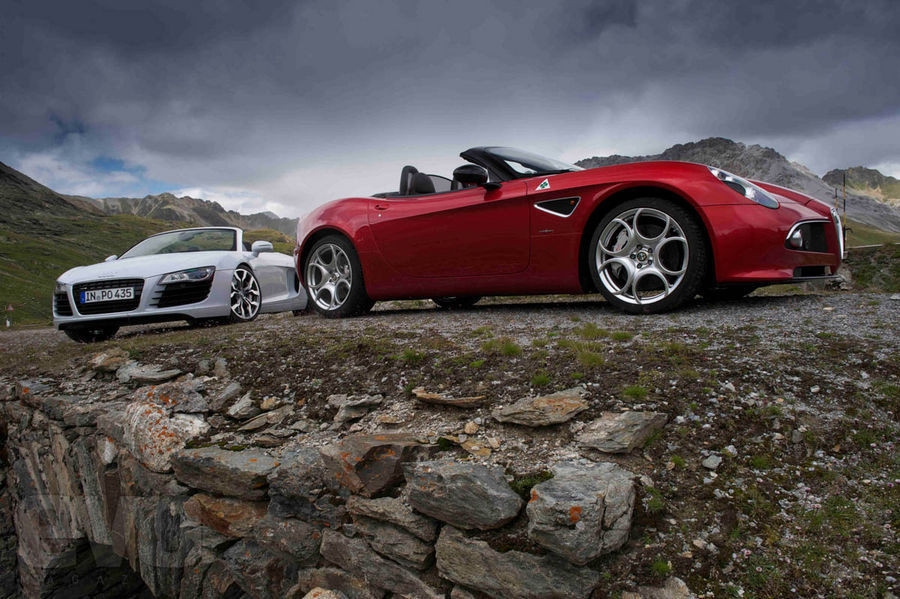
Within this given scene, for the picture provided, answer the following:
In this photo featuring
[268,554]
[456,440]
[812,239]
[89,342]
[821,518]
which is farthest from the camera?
[89,342]

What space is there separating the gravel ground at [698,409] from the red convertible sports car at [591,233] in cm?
32

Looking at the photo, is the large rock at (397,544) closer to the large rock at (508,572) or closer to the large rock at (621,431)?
the large rock at (508,572)

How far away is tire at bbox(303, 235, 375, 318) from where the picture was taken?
564cm

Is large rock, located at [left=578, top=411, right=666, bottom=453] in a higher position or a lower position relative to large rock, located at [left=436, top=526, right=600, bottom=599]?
higher

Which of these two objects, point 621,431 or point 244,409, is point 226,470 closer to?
point 244,409

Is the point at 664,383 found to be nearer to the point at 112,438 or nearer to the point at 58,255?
the point at 112,438

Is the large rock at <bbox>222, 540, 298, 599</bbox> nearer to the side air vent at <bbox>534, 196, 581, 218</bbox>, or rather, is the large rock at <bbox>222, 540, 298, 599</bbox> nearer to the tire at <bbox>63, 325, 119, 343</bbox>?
the side air vent at <bbox>534, 196, 581, 218</bbox>

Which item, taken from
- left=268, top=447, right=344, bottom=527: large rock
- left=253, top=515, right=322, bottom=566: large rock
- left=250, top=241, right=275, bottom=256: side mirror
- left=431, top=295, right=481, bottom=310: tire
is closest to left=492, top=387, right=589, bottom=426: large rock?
left=268, top=447, right=344, bottom=527: large rock

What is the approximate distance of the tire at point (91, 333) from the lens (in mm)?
6387

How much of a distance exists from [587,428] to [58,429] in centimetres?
444

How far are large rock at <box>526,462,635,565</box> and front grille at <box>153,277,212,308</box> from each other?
17.5 feet

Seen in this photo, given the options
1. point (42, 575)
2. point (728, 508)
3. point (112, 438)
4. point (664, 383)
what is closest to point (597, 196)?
point (664, 383)

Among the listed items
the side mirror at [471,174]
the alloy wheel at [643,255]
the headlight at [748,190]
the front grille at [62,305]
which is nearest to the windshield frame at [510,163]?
the side mirror at [471,174]

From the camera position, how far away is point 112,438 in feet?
13.1
